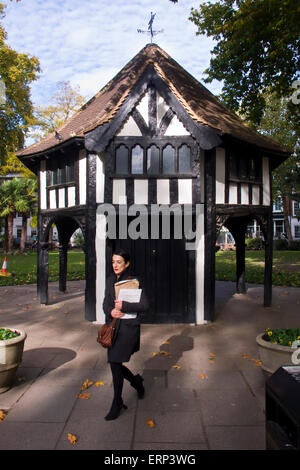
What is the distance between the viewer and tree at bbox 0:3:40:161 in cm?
2041

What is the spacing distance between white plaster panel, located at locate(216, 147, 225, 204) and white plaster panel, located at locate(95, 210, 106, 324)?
3.21 m

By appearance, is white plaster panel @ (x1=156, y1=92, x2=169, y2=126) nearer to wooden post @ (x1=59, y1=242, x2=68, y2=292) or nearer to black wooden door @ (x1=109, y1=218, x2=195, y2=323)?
black wooden door @ (x1=109, y1=218, x2=195, y2=323)

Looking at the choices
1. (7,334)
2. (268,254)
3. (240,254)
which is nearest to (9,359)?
(7,334)

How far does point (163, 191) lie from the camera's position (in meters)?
8.17

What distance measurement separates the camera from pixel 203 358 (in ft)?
19.6

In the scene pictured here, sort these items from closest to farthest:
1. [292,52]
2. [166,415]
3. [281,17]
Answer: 1. [166,415]
2. [281,17]
3. [292,52]

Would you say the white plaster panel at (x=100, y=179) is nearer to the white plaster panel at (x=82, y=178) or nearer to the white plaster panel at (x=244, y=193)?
the white plaster panel at (x=82, y=178)

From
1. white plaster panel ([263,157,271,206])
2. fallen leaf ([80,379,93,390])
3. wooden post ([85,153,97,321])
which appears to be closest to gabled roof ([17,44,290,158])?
white plaster panel ([263,157,271,206])

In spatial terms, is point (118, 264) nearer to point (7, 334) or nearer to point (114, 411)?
point (114, 411)

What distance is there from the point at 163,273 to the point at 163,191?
2133mm

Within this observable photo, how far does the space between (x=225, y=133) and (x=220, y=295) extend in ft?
21.2

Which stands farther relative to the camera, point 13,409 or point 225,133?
point 225,133

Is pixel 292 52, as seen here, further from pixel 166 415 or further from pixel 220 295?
pixel 166 415
